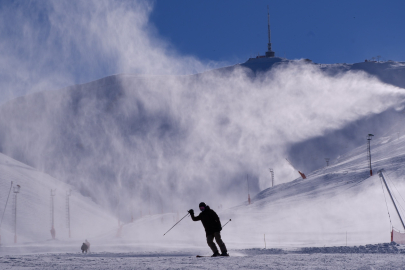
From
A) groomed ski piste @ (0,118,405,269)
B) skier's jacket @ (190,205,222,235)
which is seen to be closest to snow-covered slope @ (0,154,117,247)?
groomed ski piste @ (0,118,405,269)

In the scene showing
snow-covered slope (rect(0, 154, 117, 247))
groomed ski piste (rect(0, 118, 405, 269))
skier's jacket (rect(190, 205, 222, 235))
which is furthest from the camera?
snow-covered slope (rect(0, 154, 117, 247))

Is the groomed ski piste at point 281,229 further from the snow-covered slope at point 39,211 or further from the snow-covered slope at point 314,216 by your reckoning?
the snow-covered slope at point 39,211

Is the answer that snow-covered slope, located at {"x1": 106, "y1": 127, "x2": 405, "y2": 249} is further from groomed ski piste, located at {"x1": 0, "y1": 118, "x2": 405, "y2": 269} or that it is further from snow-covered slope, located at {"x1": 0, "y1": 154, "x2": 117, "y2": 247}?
snow-covered slope, located at {"x1": 0, "y1": 154, "x2": 117, "y2": 247}

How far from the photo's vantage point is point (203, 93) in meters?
165

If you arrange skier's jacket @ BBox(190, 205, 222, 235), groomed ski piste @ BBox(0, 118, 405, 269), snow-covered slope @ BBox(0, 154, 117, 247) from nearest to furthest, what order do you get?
1. groomed ski piste @ BBox(0, 118, 405, 269)
2. skier's jacket @ BBox(190, 205, 222, 235)
3. snow-covered slope @ BBox(0, 154, 117, 247)

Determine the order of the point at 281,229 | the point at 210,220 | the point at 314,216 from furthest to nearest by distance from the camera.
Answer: the point at 314,216 → the point at 281,229 → the point at 210,220

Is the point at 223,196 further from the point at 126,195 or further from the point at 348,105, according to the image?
the point at 348,105

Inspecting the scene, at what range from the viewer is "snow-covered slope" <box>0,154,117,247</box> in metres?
56.0

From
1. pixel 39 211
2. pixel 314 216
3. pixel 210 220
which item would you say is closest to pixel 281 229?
pixel 314 216

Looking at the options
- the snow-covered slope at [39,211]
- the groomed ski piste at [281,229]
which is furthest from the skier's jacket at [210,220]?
the snow-covered slope at [39,211]

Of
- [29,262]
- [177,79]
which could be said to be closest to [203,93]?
[177,79]

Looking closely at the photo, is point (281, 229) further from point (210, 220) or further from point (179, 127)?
point (179, 127)

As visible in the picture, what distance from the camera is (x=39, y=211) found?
65000 millimetres

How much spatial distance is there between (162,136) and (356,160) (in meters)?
87.3
